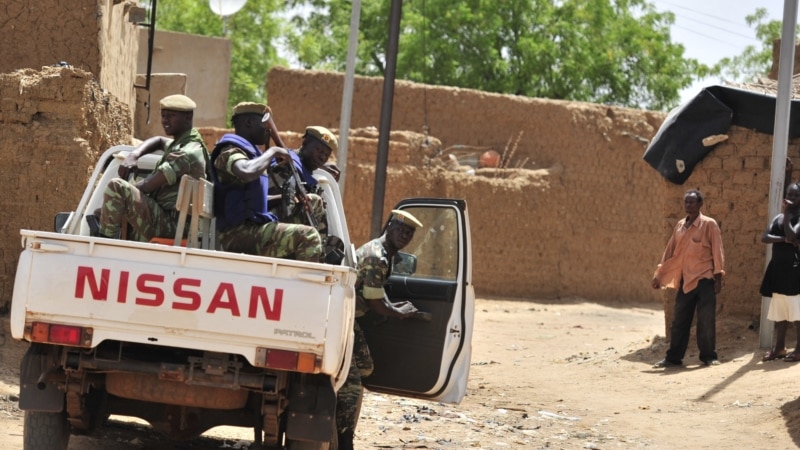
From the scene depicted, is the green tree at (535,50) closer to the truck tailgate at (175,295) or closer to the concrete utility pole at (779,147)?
the concrete utility pole at (779,147)

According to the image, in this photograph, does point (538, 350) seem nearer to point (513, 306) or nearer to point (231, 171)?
point (513, 306)

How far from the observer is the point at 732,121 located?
41.2 feet

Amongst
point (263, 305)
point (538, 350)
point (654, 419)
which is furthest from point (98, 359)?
point (538, 350)

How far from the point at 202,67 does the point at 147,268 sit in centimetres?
1550

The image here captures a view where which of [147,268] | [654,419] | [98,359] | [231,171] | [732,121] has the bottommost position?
[654,419]

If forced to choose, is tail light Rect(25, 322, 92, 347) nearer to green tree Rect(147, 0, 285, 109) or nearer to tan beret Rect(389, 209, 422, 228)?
tan beret Rect(389, 209, 422, 228)

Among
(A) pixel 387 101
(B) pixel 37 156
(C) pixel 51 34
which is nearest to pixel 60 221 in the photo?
(B) pixel 37 156

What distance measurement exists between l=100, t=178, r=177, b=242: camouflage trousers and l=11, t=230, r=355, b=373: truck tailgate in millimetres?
620

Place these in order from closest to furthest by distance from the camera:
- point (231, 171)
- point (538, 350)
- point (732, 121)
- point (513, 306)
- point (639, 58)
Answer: point (231, 171)
point (732, 121)
point (538, 350)
point (513, 306)
point (639, 58)

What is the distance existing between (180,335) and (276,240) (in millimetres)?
861

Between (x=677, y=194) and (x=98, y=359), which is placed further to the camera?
(x=677, y=194)

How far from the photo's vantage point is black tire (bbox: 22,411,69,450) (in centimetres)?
591

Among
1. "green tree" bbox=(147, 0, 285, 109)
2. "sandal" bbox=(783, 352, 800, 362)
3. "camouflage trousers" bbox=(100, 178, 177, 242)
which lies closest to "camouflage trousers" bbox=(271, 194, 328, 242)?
"camouflage trousers" bbox=(100, 178, 177, 242)

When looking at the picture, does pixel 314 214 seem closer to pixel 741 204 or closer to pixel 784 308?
pixel 784 308
